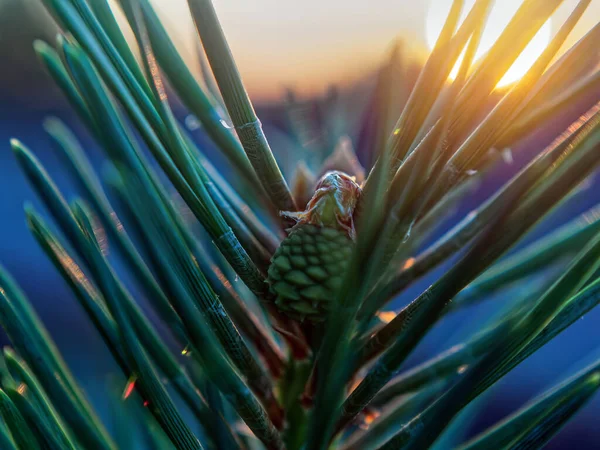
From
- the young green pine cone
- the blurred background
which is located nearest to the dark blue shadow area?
the blurred background

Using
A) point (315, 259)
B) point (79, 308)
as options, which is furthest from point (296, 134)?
point (79, 308)

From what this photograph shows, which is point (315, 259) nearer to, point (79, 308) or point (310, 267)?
point (310, 267)

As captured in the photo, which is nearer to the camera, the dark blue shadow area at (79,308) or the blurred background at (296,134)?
the blurred background at (296,134)

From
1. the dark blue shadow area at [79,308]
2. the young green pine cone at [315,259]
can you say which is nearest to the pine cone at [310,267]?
the young green pine cone at [315,259]

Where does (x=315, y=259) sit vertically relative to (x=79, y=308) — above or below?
below

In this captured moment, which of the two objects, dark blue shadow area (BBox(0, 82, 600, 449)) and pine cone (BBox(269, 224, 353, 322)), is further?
dark blue shadow area (BBox(0, 82, 600, 449))

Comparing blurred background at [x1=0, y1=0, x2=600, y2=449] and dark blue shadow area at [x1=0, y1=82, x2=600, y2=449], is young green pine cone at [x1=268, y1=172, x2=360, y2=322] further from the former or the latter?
dark blue shadow area at [x1=0, y1=82, x2=600, y2=449]

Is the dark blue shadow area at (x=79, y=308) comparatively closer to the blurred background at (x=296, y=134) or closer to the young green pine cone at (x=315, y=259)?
the blurred background at (x=296, y=134)

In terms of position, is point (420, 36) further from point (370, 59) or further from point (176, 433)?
point (176, 433)
